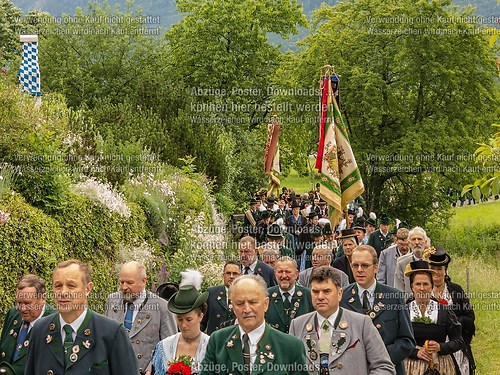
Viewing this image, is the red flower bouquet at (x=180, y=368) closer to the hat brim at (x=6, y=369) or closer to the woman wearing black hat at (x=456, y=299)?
the hat brim at (x=6, y=369)

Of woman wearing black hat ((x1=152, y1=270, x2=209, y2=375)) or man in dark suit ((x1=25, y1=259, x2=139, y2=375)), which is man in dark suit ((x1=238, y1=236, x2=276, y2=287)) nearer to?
woman wearing black hat ((x1=152, y1=270, x2=209, y2=375))

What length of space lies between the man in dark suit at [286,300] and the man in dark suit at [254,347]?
3353 millimetres

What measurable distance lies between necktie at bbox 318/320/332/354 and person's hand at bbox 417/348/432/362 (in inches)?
80.1

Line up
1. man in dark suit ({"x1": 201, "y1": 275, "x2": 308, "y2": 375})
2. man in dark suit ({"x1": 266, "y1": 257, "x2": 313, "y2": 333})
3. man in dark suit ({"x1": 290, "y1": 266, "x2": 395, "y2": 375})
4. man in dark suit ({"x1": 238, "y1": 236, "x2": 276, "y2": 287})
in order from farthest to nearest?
man in dark suit ({"x1": 238, "y1": 236, "x2": 276, "y2": 287}) → man in dark suit ({"x1": 266, "y1": 257, "x2": 313, "y2": 333}) → man in dark suit ({"x1": 290, "y1": 266, "x2": 395, "y2": 375}) → man in dark suit ({"x1": 201, "y1": 275, "x2": 308, "y2": 375})

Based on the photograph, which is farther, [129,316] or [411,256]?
[411,256]

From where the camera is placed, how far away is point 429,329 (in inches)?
326

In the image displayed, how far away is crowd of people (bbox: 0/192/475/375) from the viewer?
5508 mm

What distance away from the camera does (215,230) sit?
2042 cm

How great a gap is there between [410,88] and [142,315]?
1069 inches

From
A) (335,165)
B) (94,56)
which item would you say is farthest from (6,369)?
(94,56)

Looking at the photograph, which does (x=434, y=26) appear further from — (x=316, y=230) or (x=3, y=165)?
(x=3, y=165)

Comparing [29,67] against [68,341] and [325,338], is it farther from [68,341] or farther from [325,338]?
[68,341]

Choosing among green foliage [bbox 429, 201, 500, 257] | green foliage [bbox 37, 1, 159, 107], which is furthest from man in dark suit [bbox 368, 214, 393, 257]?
green foliage [bbox 37, 1, 159, 107]

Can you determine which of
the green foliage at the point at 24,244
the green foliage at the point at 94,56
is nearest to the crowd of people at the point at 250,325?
the green foliage at the point at 24,244
